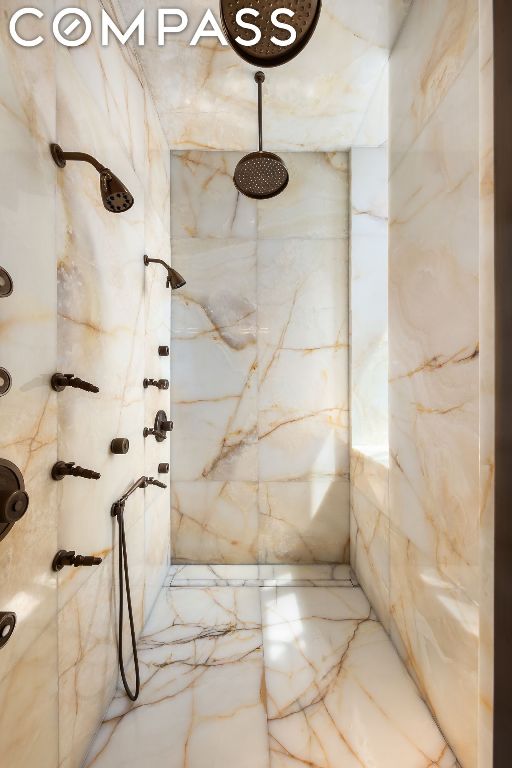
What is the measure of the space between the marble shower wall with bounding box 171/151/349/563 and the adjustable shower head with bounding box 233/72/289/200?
1.25ft

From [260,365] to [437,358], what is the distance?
1144 millimetres

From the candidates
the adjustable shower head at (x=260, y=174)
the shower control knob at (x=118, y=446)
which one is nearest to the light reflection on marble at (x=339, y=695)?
the shower control knob at (x=118, y=446)

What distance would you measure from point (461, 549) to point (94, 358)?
1084mm

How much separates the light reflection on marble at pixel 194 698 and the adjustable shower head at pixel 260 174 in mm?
1800

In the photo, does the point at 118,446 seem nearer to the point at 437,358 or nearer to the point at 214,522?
the point at 437,358

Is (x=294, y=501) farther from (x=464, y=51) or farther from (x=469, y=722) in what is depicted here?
(x=464, y=51)

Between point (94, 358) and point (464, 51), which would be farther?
point (94, 358)

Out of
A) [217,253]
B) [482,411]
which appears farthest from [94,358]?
[217,253]

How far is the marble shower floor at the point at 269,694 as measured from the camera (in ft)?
3.71

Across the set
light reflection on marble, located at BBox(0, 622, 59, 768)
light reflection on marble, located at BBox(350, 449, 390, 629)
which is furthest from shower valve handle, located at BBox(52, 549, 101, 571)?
light reflection on marble, located at BBox(350, 449, 390, 629)

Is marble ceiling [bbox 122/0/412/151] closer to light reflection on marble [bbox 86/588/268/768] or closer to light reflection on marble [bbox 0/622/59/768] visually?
light reflection on marble [bbox 0/622/59/768]

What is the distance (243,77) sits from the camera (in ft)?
5.41

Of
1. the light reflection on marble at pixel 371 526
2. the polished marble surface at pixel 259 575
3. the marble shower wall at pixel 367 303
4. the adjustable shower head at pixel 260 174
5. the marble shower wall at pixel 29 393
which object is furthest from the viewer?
the marble shower wall at pixel 367 303

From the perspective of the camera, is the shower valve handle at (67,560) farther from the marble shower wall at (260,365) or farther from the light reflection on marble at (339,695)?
the marble shower wall at (260,365)
